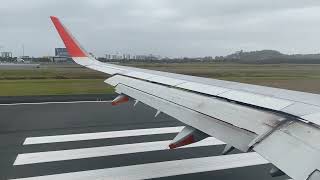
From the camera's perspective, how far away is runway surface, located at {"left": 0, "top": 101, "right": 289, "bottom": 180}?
6699mm

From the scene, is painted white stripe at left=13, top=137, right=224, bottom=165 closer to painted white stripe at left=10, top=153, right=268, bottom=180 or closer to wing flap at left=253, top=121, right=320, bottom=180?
painted white stripe at left=10, top=153, right=268, bottom=180

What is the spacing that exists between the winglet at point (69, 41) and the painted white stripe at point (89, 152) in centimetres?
262

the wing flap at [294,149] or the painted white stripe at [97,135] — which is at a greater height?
the wing flap at [294,149]

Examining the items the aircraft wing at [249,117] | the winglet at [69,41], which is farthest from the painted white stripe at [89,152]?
the winglet at [69,41]

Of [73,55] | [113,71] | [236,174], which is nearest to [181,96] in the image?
[236,174]

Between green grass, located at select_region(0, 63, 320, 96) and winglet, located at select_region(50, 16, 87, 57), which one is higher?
winglet, located at select_region(50, 16, 87, 57)

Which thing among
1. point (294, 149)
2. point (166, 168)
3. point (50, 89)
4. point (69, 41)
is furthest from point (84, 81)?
point (294, 149)

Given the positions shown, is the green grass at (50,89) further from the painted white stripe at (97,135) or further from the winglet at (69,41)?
the winglet at (69,41)

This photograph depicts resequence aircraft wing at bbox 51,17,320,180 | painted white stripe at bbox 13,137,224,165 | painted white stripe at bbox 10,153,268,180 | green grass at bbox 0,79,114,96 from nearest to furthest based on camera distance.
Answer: aircraft wing at bbox 51,17,320,180 < painted white stripe at bbox 10,153,268,180 < painted white stripe at bbox 13,137,224,165 < green grass at bbox 0,79,114,96

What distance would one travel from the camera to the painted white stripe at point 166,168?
6.47 metres

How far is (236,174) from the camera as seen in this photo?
22.0 ft

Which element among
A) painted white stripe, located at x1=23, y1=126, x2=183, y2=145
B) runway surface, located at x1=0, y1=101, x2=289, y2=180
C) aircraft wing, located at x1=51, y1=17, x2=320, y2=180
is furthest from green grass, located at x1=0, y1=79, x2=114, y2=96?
aircraft wing, located at x1=51, y1=17, x2=320, y2=180

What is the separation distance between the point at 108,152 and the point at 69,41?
294 centimetres

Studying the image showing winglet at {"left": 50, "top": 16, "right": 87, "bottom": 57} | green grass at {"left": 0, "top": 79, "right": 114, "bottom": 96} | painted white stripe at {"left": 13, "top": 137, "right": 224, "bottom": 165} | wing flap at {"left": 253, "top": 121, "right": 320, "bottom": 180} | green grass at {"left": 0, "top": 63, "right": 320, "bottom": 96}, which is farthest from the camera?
green grass at {"left": 0, "top": 63, "right": 320, "bottom": 96}
